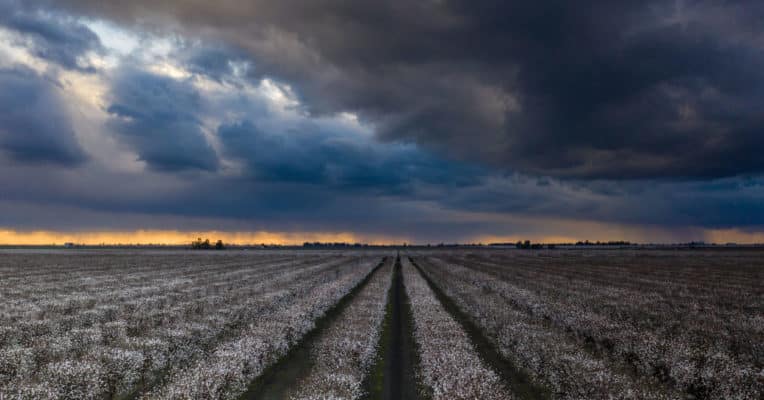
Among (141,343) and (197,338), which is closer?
(141,343)

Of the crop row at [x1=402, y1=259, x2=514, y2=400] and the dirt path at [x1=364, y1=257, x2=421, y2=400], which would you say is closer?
the crop row at [x1=402, y1=259, x2=514, y2=400]

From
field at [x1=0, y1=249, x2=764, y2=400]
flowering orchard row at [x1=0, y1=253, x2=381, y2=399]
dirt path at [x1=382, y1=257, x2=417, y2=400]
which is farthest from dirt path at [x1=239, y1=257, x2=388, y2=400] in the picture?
dirt path at [x1=382, y1=257, x2=417, y2=400]

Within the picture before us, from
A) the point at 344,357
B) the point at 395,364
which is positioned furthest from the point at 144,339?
the point at 395,364

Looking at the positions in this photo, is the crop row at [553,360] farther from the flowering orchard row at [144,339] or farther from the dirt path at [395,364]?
the flowering orchard row at [144,339]

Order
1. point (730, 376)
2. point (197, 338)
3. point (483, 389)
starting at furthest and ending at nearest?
point (197, 338) < point (730, 376) < point (483, 389)

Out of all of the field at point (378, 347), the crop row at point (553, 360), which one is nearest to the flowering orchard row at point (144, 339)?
the field at point (378, 347)

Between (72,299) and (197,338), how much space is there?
17.9 metres

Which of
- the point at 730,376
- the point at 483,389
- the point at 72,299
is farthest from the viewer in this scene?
the point at 72,299

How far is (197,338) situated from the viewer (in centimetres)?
1891

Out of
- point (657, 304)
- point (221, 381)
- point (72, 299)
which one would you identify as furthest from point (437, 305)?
point (72, 299)

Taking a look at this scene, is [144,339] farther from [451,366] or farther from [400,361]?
[451,366]

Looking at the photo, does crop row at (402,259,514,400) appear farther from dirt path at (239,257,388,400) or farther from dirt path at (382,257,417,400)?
dirt path at (239,257,388,400)

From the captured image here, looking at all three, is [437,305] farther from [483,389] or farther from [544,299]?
[483,389]

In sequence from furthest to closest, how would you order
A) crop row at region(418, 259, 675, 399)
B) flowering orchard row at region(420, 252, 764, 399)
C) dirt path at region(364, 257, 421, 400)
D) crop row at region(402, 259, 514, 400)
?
flowering orchard row at region(420, 252, 764, 399)
dirt path at region(364, 257, 421, 400)
crop row at region(418, 259, 675, 399)
crop row at region(402, 259, 514, 400)
